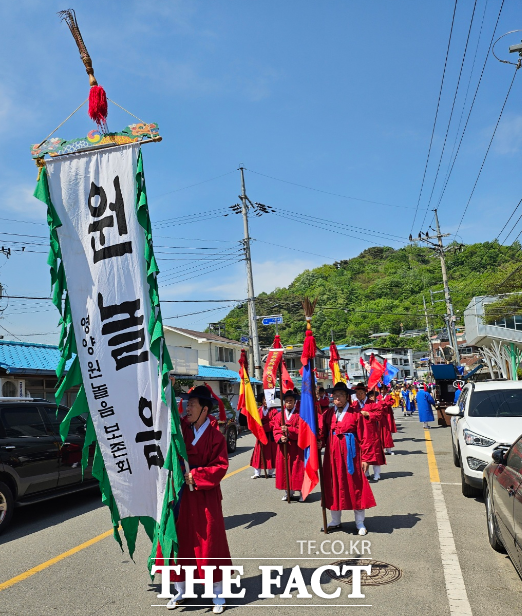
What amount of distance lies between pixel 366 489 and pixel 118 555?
293 cm

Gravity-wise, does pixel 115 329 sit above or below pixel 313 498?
above

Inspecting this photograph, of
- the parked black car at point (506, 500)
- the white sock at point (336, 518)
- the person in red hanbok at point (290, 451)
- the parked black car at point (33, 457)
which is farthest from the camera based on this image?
the person in red hanbok at point (290, 451)

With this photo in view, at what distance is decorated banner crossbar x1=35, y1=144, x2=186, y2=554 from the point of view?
4.48 meters

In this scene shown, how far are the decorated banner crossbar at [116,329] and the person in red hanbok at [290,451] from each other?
430cm

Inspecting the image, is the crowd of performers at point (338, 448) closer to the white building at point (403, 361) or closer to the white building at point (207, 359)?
the white building at point (207, 359)

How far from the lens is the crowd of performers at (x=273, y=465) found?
14.7 feet

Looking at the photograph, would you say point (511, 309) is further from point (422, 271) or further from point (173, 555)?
point (422, 271)

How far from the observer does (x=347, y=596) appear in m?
4.48

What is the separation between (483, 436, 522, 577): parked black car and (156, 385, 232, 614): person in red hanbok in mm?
2273

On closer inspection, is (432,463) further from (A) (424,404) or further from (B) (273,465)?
(A) (424,404)

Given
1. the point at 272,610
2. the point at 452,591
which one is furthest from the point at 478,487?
the point at 272,610

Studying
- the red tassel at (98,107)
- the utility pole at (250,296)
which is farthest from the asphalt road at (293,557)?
the utility pole at (250,296)

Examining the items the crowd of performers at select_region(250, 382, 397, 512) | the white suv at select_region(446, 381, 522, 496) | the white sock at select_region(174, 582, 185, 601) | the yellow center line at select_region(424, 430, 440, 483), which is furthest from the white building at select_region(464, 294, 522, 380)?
the white sock at select_region(174, 582, 185, 601)

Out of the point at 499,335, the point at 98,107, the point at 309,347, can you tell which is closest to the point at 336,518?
the point at 309,347
